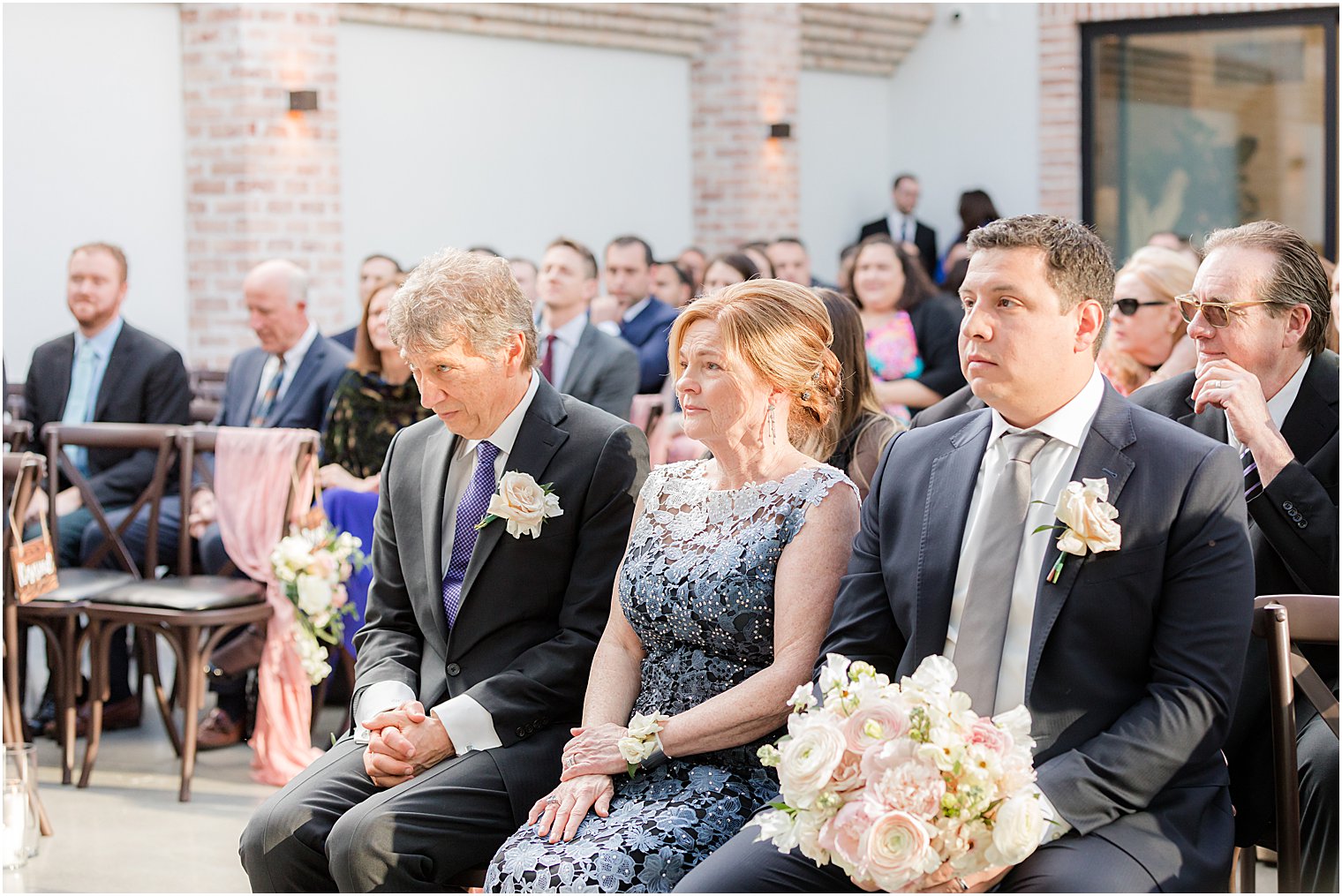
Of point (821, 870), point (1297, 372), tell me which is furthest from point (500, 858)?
point (1297, 372)

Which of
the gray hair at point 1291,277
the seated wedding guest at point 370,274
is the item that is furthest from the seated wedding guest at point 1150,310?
the seated wedding guest at point 370,274

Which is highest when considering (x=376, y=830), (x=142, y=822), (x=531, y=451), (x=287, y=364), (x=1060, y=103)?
(x=1060, y=103)

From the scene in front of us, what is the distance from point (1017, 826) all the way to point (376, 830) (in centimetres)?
121

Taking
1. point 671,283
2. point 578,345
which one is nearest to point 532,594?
point 578,345

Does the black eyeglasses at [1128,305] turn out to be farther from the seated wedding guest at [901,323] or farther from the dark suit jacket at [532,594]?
the seated wedding guest at [901,323]

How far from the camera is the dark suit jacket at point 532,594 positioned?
9.77ft

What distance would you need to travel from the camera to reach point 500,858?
2.61m

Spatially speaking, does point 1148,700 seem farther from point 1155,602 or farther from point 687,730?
point 687,730

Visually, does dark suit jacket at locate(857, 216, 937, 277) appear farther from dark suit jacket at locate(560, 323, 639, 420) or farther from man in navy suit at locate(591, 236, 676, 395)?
dark suit jacket at locate(560, 323, 639, 420)

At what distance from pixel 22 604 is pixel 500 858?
3.07 meters

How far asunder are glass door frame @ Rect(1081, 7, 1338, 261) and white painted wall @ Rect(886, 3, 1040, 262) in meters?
0.41

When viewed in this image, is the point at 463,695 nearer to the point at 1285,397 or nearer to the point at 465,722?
the point at 465,722

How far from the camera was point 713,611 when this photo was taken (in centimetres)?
272

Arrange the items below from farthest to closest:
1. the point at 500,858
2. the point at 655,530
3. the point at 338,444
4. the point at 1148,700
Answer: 1. the point at 338,444
2. the point at 655,530
3. the point at 500,858
4. the point at 1148,700
